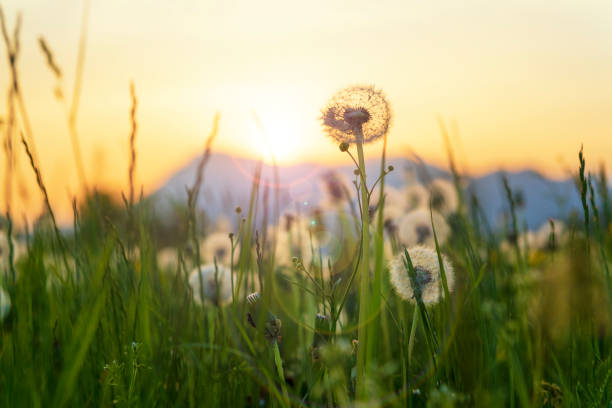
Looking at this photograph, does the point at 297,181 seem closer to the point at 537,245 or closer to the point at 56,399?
the point at 56,399

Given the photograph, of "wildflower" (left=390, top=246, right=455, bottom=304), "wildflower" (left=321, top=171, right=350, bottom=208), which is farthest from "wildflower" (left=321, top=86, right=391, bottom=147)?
"wildflower" (left=321, top=171, right=350, bottom=208)

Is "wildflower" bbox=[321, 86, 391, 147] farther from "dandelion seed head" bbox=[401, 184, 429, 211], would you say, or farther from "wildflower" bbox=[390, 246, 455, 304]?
"dandelion seed head" bbox=[401, 184, 429, 211]

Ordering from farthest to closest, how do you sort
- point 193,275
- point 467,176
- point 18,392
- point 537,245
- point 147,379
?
1. point 537,245
2. point 193,275
3. point 467,176
4. point 147,379
5. point 18,392

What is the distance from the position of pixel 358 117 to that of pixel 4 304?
1.14m

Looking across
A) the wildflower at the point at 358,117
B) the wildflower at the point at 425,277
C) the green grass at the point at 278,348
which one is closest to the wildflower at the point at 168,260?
the green grass at the point at 278,348

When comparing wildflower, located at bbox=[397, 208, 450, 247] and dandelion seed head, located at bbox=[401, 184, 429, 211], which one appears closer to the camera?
wildflower, located at bbox=[397, 208, 450, 247]

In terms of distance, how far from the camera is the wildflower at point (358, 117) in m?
1.23

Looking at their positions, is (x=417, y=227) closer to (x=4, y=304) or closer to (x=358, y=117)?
(x=358, y=117)

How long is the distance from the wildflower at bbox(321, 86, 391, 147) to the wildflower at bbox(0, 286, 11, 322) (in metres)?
1.05

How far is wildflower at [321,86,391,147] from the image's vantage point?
1229 millimetres

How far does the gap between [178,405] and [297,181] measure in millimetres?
818

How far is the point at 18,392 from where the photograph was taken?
3.54ft

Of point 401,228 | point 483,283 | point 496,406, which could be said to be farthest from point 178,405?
point 401,228

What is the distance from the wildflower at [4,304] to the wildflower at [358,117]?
41.2 inches
